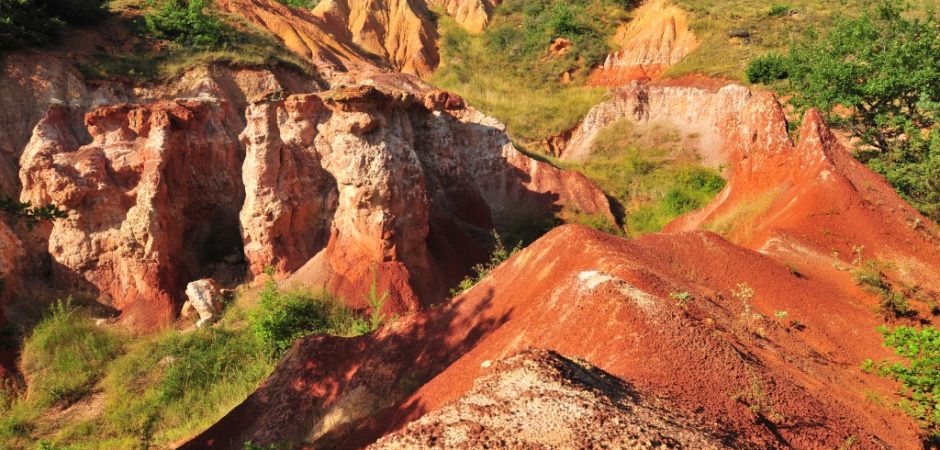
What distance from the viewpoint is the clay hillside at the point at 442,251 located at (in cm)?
470

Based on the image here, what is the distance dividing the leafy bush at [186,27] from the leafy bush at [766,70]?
2309cm

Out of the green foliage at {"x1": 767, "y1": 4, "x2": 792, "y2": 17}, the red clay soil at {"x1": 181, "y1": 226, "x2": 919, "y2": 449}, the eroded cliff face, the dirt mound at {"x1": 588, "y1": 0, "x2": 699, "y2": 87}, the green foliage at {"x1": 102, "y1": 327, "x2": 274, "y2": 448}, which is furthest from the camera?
the dirt mound at {"x1": 588, "y1": 0, "x2": 699, "y2": 87}

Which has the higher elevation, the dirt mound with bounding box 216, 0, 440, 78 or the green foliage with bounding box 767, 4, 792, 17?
the dirt mound with bounding box 216, 0, 440, 78

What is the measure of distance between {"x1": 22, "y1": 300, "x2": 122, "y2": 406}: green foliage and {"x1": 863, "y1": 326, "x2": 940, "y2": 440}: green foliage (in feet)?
40.8

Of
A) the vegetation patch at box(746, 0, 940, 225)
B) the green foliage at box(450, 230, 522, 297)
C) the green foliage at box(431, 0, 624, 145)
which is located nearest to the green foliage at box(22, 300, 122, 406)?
the green foliage at box(450, 230, 522, 297)

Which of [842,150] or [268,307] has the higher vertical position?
[842,150]

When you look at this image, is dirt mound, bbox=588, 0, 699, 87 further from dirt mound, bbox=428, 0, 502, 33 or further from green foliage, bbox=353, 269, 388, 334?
green foliage, bbox=353, 269, 388, 334

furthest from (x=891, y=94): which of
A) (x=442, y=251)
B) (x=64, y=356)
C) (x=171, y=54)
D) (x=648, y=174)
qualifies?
(x=171, y=54)

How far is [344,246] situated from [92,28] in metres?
15.5

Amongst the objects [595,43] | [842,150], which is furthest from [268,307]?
[595,43]

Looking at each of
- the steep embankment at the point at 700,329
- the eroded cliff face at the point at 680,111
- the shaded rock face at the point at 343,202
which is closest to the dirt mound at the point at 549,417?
the steep embankment at the point at 700,329

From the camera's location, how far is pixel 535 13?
4438 cm

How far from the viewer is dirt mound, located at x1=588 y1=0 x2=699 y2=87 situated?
33375mm

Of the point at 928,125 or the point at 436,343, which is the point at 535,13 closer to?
the point at 928,125
